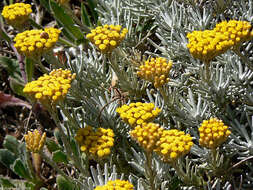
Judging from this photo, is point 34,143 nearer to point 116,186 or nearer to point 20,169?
point 116,186

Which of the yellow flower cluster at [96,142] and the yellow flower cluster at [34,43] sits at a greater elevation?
the yellow flower cluster at [34,43]

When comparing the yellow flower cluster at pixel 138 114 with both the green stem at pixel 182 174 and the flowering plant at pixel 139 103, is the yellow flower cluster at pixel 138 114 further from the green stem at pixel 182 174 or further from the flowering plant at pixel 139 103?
the green stem at pixel 182 174

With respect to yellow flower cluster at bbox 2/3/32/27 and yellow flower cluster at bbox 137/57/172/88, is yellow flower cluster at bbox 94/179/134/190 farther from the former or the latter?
yellow flower cluster at bbox 2/3/32/27

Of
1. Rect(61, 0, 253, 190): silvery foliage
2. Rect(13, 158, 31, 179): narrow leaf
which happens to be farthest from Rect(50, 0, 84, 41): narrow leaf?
Rect(13, 158, 31, 179): narrow leaf

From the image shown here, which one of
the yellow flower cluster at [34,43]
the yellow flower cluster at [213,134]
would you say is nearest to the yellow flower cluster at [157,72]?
the yellow flower cluster at [213,134]

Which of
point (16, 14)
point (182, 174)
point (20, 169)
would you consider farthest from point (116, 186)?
point (16, 14)
